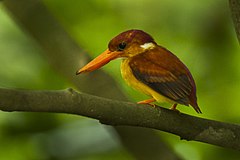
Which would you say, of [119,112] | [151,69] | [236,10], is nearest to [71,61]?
[151,69]

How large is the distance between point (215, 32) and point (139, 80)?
171 cm

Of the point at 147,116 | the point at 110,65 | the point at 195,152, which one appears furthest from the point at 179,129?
the point at 110,65

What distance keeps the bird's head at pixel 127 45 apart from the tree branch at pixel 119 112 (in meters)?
0.36

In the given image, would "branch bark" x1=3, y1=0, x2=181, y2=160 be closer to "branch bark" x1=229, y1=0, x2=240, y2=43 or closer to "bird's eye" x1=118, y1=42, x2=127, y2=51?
"bird's eye" x1=118, y1=42, x2=127, y2=51

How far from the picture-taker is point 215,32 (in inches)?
162

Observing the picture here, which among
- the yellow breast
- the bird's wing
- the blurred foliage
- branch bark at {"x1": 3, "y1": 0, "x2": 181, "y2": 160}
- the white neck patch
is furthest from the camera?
the blurred foliage

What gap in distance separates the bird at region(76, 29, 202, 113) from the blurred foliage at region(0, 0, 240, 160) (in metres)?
1.19

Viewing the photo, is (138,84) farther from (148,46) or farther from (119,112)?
(119,112)

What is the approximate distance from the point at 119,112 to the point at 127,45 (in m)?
0.53

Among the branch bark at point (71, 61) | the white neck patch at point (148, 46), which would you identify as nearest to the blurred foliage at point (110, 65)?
the branch bark at point (71, 61)

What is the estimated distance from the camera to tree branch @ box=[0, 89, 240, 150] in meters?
1.98

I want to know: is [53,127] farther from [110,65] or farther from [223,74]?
[223,74]

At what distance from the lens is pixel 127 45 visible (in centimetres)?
261

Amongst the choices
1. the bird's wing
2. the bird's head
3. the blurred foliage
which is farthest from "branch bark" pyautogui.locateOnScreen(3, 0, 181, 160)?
the bird's wing
